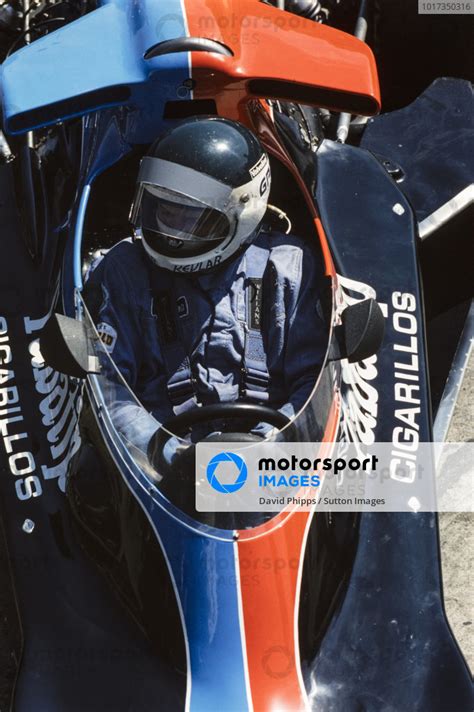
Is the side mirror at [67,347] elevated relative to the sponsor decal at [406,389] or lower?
elevated

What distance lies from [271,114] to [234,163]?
2.80 ft

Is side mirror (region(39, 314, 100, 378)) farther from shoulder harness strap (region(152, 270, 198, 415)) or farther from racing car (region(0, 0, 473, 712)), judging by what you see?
shoulder harness strap (region(152, 270, 198, 415))

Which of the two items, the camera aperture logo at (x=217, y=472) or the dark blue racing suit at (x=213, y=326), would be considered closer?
the camera aperture logo at (x=217, y=472)

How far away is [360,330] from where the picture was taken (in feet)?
14.9

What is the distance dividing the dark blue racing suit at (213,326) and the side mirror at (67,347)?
0.97 ft

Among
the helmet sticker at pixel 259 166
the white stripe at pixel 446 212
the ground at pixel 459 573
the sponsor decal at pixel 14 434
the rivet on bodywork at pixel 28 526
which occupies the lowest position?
the ground at pixel 459 573

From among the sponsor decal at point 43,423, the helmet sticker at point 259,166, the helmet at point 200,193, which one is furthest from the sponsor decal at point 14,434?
the helmet sticker at point 259,166

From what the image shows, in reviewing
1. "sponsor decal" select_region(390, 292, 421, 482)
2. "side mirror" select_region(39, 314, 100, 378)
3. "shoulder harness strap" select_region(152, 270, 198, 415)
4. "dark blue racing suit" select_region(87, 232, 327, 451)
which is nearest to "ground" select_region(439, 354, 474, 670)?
"sponsor decal" select_region(390, 292, 421, 482)

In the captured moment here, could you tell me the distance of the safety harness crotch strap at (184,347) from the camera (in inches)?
194

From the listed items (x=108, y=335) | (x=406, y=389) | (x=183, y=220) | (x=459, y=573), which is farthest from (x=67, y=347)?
(x=459, y=573)

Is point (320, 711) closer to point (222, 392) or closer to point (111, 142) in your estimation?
point (222, 392)

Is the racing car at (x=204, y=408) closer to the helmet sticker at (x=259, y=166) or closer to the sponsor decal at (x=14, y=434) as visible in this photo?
the sponsor decal at (x=14, y=434)

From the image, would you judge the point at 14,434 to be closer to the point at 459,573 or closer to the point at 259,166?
the point at 259,166

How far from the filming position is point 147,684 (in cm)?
445
